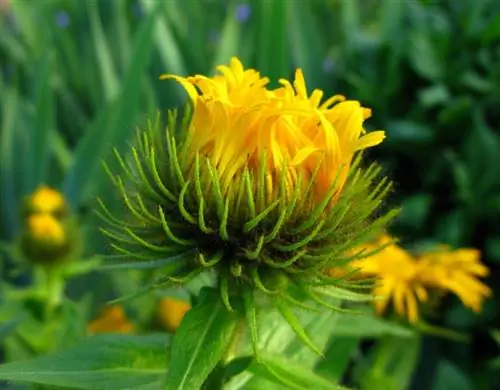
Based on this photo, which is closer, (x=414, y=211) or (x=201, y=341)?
(x=201, y=341)

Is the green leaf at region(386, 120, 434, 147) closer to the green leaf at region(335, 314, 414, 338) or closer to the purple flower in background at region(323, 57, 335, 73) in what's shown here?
the purple flower in background at region(323, 57, 335, 73)

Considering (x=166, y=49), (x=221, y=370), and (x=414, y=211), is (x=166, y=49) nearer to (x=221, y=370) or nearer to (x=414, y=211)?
(x=414, y=211)

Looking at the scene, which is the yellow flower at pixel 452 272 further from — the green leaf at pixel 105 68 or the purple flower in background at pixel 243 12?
the purple flower in background at pixel 243 12

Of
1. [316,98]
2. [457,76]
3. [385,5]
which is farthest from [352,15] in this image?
[316,98]

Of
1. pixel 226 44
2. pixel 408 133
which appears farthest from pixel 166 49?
pixel 408 133

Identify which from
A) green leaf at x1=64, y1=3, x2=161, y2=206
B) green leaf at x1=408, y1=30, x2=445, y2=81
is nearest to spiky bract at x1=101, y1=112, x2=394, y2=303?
green leaf at x1=64, y1=3, x2=161, y2=206

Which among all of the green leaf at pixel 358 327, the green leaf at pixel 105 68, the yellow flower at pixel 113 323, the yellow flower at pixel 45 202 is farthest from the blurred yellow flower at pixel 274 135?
the green leaf at pixel 105 68

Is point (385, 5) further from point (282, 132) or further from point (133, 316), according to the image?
point (282, 132)
